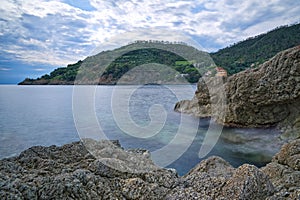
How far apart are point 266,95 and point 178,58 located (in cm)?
3942

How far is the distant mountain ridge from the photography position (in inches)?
1235

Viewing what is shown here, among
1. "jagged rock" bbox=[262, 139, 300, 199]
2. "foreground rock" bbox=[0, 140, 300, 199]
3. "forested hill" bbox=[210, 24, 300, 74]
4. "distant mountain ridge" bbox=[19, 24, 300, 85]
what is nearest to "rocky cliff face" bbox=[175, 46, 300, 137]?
"jagged rock" bbox=[262, 139, 300, 199]

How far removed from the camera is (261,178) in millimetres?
3047

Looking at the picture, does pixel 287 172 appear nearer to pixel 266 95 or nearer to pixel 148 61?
pixel 266 95

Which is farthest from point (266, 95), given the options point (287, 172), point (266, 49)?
point (266, 49)

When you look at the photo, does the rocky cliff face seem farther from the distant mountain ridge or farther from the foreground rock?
the distant mountain ridge

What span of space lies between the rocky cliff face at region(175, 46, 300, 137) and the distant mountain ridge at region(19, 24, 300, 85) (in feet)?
38.3

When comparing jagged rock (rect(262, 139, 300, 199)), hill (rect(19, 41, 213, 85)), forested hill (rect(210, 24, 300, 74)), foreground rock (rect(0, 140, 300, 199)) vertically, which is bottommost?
jagged rock (rect(262, 139, 300, 199))

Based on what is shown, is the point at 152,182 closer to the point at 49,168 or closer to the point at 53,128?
the point at 49,168

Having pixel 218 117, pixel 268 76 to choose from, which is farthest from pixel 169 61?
pixel 268 76

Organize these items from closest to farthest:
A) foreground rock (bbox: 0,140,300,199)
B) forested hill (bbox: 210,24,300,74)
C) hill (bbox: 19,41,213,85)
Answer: foreground rock (bbox: 0,140,300,199)
hill (bbox: 19,41,213,85)
forested hill (bbox: 210,24,300,74)

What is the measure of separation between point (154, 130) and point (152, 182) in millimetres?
11835

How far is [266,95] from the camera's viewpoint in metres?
11.9

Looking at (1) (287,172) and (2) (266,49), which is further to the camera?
(2) (266,49)
